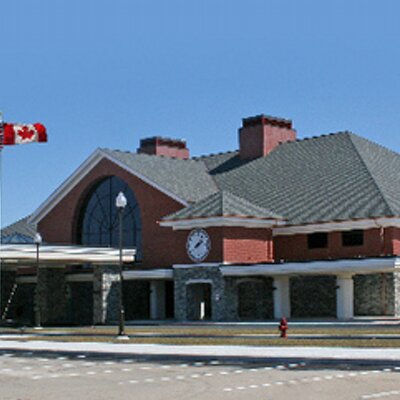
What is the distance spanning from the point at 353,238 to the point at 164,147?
25.4 metres

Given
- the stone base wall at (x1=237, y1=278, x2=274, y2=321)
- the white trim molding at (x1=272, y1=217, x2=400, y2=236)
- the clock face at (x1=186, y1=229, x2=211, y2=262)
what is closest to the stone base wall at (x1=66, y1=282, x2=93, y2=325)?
the clock face at (x1=186, y1=229, x2=211, y2=262)

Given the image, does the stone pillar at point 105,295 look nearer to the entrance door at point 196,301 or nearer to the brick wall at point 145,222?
the brick wall at point 145,222

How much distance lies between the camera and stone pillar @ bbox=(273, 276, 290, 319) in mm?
50656

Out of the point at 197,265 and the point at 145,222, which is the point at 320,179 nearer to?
the point at 197,265

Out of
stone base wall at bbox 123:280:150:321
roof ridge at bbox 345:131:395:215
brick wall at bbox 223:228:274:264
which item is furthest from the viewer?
stone base wall at bbox 123:280:150:321

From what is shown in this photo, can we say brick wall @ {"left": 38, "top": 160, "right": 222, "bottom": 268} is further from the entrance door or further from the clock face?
the entrance door

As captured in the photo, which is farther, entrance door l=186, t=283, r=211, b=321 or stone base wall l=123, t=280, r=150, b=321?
stone base wall l=123, t=280, r=150, b=321

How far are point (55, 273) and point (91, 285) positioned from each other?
3610mm

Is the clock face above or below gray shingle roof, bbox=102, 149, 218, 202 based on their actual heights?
below

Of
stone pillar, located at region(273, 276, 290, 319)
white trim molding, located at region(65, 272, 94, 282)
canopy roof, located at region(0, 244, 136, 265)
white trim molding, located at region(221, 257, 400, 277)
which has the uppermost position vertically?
canopy roof, located at region(0, 244, 136, 265)

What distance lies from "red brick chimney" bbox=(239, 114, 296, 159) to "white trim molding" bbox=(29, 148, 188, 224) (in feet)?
32.6

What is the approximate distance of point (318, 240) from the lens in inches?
2071

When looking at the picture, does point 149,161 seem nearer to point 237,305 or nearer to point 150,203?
point 150,203

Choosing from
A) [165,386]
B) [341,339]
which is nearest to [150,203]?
[341,339]
